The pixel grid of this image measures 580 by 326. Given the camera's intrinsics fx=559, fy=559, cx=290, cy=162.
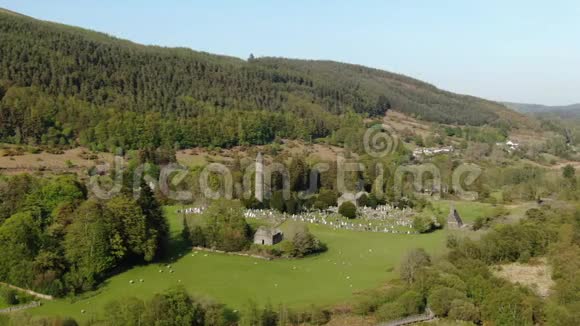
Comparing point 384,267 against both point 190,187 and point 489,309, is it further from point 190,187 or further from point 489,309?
point 190,187

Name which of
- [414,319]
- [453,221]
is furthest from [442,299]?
[453,221]

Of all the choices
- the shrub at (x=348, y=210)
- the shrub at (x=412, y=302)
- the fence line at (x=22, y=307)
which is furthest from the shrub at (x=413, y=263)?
the fence line at (x=22, y=307)

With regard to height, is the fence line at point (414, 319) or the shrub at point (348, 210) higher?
the shrub at point (348, 210)

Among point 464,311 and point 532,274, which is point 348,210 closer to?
point 532,274

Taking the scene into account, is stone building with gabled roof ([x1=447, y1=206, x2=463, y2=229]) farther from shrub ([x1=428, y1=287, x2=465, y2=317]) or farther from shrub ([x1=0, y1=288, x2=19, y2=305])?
shrub ([x1=0, y1=288, x2=19, y2=305])

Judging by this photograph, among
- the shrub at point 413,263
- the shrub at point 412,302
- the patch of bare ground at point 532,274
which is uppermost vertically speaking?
the shrub at point 413,263

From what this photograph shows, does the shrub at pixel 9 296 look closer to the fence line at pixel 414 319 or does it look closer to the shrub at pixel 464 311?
the fence line at pixel 414 319

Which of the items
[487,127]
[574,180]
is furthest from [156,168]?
[487,127]
